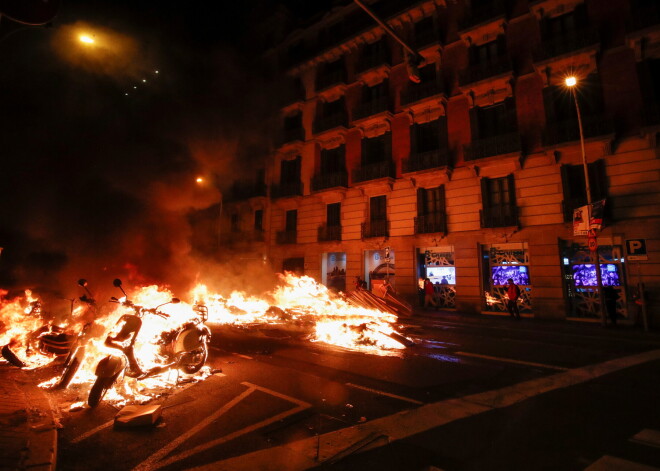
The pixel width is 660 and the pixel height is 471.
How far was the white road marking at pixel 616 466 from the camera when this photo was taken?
10.2 feet

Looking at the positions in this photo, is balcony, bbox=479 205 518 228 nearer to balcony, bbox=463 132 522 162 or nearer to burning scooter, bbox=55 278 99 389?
balcony, bbox=463 132 522 162

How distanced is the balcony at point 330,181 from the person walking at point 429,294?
8033 millimetres

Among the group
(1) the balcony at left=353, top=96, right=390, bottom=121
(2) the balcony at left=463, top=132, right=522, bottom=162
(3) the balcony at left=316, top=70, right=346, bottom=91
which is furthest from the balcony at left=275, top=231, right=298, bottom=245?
(2) the balcony at left=463, top=132, right=522, bottom=162

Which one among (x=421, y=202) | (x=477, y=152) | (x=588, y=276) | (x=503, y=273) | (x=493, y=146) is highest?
(x=493, y=146)

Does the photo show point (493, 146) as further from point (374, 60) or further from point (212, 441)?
point (212, 441)

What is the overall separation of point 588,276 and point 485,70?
35.5ft

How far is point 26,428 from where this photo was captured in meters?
3.77

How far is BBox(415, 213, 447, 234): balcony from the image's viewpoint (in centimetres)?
1695

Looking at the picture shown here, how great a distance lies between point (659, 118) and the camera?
1218cm

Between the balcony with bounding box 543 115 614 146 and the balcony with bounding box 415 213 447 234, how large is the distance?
5.65 metres

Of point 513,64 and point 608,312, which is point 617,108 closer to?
point 513,64

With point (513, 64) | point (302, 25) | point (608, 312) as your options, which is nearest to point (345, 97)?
point (302, 25)

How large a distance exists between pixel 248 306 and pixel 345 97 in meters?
15.3

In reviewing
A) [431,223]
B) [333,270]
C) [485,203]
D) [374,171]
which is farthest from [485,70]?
[333,270]
